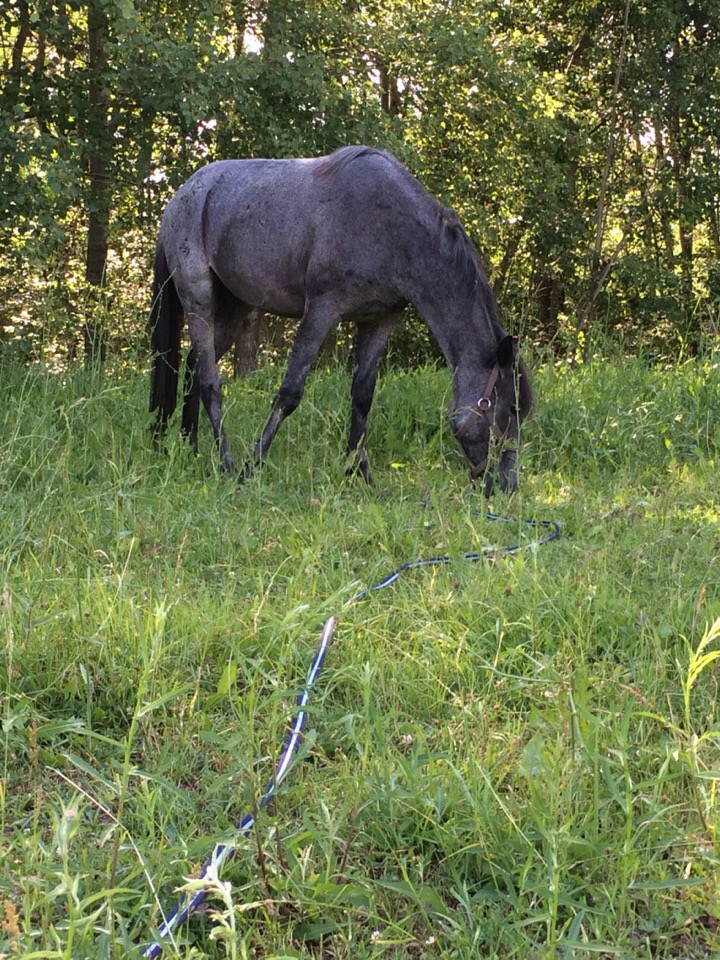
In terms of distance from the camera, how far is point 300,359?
5.57 metres

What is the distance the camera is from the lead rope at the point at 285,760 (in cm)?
165

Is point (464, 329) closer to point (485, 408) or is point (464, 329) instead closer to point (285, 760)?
point (485, 408)

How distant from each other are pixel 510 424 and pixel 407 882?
3590 millimetres

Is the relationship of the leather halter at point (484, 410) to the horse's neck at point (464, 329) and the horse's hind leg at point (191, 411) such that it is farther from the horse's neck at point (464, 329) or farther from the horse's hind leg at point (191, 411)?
the horse's hind leg at point (191, 411)

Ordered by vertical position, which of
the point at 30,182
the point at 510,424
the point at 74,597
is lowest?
the point at 74,597

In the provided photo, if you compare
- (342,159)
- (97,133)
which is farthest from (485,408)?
(97,133)

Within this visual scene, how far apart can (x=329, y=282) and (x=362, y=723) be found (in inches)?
137

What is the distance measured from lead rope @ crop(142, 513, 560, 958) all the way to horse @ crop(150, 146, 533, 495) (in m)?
1.22

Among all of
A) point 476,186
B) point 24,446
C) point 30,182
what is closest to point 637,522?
point 24,446

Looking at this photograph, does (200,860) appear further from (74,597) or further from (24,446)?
(24,446)

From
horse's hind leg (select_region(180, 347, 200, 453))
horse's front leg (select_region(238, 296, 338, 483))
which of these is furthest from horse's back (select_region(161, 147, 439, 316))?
horse's hind leg (select_region(180, 347, 200, 453))

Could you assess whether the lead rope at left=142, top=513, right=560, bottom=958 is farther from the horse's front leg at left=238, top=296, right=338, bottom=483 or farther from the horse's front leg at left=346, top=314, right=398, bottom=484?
the horse's front leg at left=346, top=314, right=398, bottom=484

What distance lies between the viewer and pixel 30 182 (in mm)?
8023

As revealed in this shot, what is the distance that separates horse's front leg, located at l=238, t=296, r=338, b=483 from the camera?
5.44 meters
